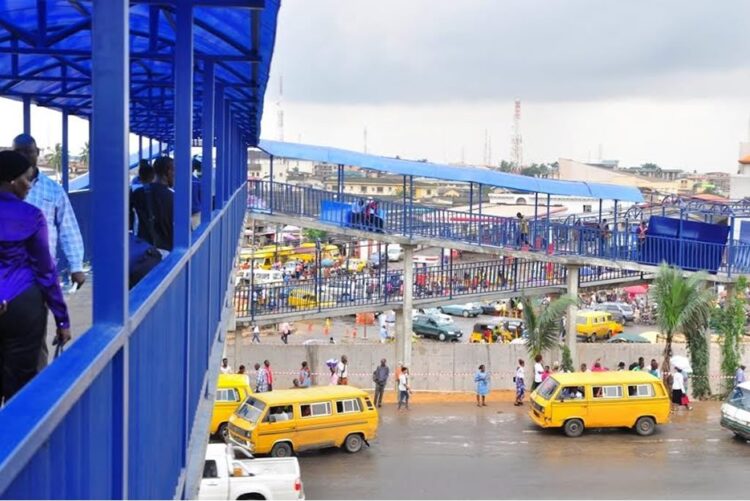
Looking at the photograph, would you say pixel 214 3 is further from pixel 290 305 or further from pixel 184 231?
pixel 290 305

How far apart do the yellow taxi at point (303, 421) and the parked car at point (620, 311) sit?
1178 inches

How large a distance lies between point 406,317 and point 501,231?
3400mm

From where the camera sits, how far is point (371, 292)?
26625 millimetres

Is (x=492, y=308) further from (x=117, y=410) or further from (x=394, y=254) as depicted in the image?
(x=117, y=410)

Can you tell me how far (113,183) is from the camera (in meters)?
2.66

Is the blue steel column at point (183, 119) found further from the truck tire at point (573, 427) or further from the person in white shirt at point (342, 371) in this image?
the person in white shirt at point (342, 371)

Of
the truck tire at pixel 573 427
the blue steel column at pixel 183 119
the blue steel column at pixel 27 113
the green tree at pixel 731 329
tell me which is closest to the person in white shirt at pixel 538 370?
the truck tire at pixel 573 427

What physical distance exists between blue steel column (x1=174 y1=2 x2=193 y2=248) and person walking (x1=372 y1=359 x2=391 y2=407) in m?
19.3

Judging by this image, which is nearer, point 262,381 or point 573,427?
point 573,427

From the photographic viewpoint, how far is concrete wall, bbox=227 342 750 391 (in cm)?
2605

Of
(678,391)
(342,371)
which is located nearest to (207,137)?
(342,371)

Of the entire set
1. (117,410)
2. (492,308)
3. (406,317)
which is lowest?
(492,308)

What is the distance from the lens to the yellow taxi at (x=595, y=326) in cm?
4294

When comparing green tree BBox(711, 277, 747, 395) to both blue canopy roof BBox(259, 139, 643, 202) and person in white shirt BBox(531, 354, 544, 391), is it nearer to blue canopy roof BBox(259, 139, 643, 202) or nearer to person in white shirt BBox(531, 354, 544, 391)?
blue canopy roof BBox(259, 139, 643, 202)
